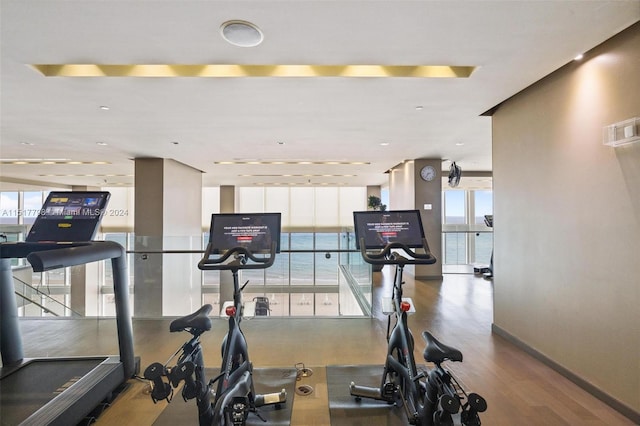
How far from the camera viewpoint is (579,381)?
247 centimetres

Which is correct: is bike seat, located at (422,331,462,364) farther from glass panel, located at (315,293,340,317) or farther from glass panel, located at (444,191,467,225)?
glass panel, located at (444,191,467,225)

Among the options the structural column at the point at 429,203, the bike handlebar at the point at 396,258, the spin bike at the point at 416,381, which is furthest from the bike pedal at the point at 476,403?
the structural column at the point at 429,203

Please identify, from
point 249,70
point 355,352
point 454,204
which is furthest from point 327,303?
point 454,204

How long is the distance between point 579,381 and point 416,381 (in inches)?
63.6

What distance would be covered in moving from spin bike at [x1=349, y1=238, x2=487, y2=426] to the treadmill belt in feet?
7.08

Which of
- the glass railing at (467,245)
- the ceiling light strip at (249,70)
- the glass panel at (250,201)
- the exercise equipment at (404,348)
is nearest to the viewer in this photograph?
the exercise equipment at (404,348)

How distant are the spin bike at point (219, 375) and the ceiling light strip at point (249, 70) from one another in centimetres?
159

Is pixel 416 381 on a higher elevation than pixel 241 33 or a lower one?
lower

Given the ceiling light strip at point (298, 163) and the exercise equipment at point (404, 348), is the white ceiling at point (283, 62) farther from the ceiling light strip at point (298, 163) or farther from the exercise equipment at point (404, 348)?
the ceiling light strip at point (298, 163)

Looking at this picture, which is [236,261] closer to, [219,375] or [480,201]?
[219,375]

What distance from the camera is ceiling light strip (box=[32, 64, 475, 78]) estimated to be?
270 centimetres

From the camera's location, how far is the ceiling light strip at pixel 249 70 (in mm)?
2701

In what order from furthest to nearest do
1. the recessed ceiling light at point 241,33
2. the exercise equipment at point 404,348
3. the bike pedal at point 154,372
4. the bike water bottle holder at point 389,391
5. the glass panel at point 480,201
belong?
the glass panel at point 480,201, the bike water bottle holder at point 389,391, the recessed ceiling light at point 241,33, the exercise equipment at point 404,348, the bike pedal at point 154,372

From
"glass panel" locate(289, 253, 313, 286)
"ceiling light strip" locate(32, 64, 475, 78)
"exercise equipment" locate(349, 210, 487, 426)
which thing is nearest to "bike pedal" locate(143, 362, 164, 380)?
"exercise equipment" locate(349, 210, 487, 426)
